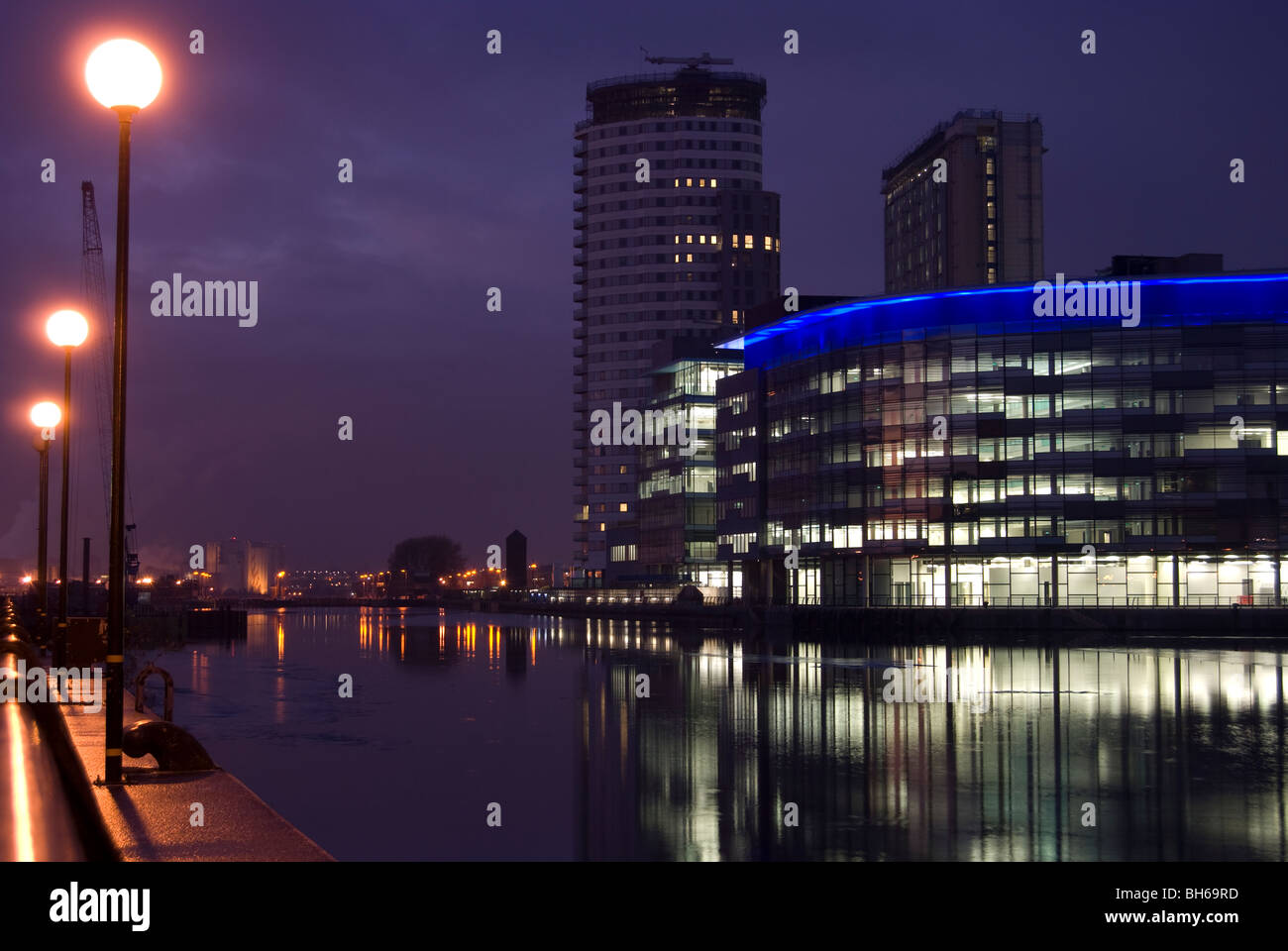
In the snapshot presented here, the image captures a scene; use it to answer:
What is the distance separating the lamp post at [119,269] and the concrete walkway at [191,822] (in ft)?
3.09

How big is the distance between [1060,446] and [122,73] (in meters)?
101

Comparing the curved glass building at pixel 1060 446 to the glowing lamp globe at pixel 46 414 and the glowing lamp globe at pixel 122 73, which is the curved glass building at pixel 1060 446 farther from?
the glowing lamp globe at pixel 122 73

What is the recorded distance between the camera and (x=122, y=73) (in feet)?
55.0

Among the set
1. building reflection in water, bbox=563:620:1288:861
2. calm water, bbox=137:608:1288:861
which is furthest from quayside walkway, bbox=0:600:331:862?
building reflection in water, bbox=563:620:1288:861

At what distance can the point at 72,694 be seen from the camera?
2905 cm

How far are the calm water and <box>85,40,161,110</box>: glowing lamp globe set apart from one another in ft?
34.8

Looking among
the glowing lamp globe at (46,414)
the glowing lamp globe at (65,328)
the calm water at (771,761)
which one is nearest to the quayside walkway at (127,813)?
the calm water at (771,761)

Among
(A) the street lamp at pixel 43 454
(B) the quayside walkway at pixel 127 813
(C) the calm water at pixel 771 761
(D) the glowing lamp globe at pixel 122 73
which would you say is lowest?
(C) the calm water at pixel 771 761

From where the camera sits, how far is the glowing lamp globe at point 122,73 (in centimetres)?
1672

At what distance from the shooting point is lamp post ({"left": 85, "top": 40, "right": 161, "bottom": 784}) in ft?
55.0

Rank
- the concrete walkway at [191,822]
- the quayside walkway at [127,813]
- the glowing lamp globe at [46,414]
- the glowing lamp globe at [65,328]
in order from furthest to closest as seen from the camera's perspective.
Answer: the glowing lamp globe at [46,414], the glowing lamp globe at [65,328], the quayside walkway at [127,813], the concrete walkway at [191,822]

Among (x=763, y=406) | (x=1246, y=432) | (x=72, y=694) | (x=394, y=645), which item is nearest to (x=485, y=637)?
(x=394, y=645)

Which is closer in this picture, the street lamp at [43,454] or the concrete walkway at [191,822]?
the concrete walkway at [191,822]
